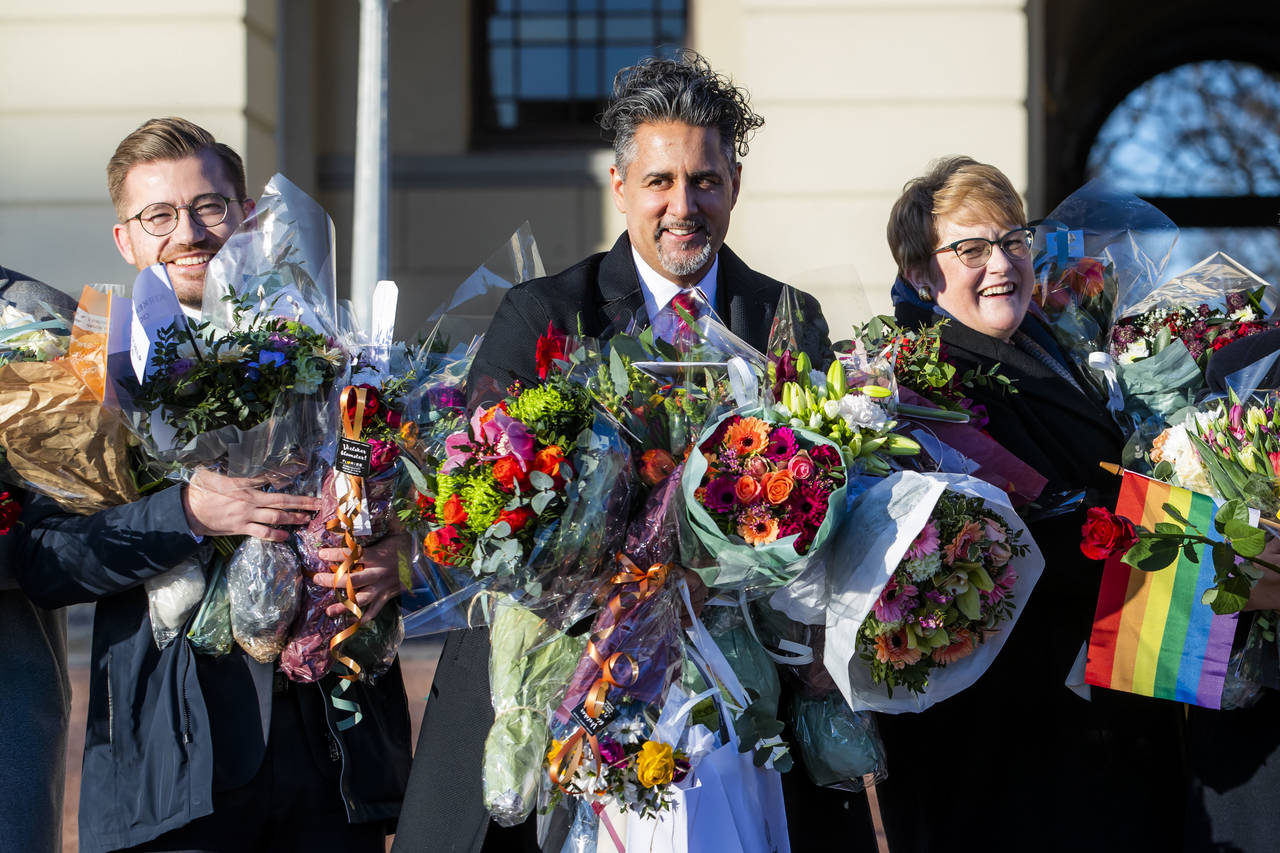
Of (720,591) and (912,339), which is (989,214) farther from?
(720,591)

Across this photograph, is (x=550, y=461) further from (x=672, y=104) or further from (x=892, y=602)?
(x=672, y=104)

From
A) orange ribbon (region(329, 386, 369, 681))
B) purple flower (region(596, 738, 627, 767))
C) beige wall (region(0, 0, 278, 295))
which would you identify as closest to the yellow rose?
purple flower (region(596, 738, 627, 767))

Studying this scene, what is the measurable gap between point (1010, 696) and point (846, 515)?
2.78ft

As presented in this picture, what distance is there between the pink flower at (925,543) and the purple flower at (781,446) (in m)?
0.25

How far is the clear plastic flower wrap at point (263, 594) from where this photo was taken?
104 inches

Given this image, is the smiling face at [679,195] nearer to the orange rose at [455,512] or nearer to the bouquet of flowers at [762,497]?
the bouquet of flowers at [762,497]

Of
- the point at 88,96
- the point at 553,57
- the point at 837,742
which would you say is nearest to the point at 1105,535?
the point at 837,742

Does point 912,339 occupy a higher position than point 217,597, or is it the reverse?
point 912,339

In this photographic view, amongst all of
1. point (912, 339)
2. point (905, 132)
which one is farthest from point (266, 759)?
point (905, 132)

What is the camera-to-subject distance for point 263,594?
2643mm

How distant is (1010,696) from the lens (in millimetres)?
2941

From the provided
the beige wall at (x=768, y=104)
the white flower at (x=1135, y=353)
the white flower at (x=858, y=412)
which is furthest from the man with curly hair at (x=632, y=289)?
the beige wall at (x=768, y=104)

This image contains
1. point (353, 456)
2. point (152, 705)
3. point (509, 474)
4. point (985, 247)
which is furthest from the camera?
point (985, 247)

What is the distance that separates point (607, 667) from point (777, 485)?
435 mm
